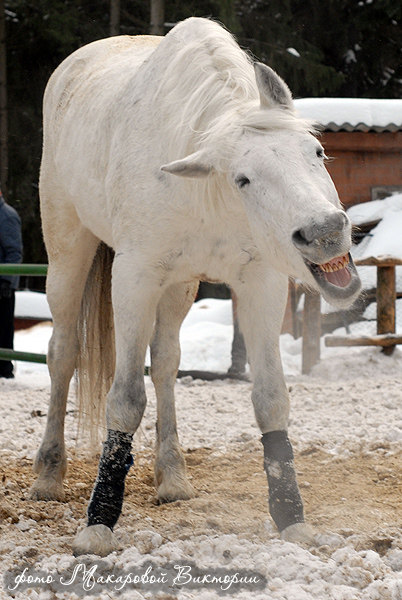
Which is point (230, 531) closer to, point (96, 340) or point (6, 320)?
point (96, 340)

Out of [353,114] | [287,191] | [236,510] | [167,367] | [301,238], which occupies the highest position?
[353,114]

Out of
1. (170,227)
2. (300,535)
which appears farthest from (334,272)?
(300,535)

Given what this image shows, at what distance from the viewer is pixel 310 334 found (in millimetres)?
7969

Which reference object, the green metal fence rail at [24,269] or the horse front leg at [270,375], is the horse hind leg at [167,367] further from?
the green metal fence rail at [24,269]

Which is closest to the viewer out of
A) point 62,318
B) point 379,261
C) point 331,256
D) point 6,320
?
point 331,256

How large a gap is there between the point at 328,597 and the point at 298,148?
4.39 feet

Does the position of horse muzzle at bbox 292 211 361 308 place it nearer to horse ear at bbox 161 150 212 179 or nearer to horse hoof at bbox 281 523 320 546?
horse ear at bbox 161 150 212 179

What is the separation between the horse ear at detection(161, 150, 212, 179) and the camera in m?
2.63

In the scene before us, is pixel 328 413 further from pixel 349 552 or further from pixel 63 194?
pixel 349 552

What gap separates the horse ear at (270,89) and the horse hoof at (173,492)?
1752mm

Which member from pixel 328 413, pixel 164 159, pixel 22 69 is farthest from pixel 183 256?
pixel 22 69

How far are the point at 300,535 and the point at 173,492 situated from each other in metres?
0.84

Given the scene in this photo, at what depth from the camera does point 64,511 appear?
3443 mm

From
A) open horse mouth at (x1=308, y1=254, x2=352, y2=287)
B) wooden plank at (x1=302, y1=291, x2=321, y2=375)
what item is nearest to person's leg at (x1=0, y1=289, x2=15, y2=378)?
wooden plank at (x1=302, y1=291, x2=321, y2=375)
